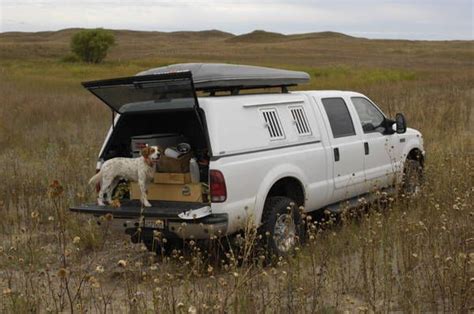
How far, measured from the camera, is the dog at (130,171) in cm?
642

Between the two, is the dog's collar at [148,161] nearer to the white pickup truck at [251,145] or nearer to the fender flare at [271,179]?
the white pickup truck at [251,145]

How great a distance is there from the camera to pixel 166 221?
6.02m

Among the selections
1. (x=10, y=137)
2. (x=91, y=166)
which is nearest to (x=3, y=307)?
(x=91, y=166)

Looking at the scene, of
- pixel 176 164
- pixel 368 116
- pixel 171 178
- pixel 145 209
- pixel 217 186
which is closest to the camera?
pixel 217 186

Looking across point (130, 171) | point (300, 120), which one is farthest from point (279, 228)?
point (130, 171)

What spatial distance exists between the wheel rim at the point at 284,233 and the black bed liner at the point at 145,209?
2.72 feet

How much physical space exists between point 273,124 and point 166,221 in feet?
5.27

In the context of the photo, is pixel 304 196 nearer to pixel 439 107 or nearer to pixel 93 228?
pixel 93 228

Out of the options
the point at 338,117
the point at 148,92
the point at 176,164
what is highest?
the point at 148,92

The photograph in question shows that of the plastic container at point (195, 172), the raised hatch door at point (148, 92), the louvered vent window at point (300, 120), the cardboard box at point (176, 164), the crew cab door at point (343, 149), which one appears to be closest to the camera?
the raised hatch door at point (148, 92)

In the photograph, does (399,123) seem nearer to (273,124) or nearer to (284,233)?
(273,124)

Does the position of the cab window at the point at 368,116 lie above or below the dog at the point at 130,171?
above

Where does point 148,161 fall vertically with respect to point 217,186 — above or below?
above

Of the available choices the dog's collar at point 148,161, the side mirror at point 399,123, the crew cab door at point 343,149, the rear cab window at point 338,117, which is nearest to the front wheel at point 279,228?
the crew cab door at point 343,149
